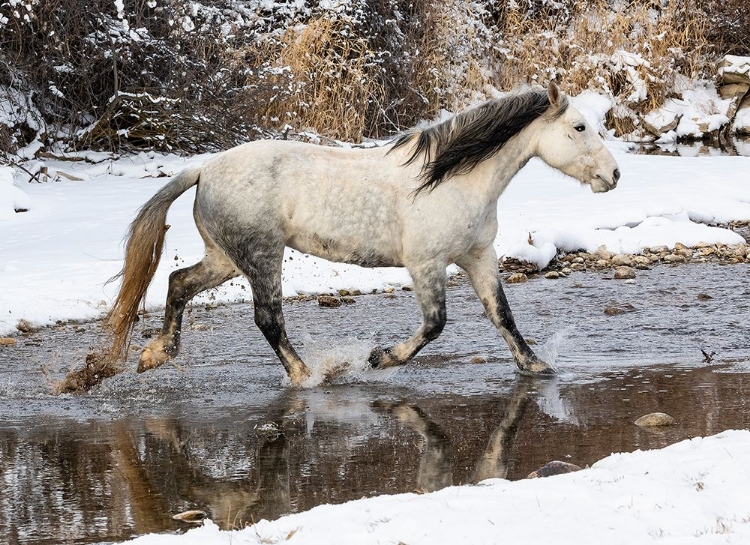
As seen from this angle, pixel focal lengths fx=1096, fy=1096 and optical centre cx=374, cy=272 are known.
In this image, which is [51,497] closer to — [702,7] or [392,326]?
[392,326]

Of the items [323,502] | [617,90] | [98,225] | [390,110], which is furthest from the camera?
[617,90]

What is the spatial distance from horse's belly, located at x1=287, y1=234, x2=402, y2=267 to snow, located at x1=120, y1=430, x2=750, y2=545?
269 centimetres

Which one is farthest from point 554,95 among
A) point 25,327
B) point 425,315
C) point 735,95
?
point 735,95

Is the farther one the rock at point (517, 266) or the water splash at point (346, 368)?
the rock at point (517, 266)

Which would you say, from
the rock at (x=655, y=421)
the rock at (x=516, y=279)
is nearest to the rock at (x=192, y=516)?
the rock at (x=655, y=421)

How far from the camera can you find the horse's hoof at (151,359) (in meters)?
6.52

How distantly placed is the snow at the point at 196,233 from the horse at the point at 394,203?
2.63 feet

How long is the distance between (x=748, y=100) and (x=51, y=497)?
710 inches

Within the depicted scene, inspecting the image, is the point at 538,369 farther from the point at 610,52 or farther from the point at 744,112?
the point at 744,112

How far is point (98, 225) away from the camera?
1112 cm

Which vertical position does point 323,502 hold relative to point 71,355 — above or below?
above

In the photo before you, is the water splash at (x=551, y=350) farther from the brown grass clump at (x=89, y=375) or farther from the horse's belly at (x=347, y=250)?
the brown grass clump at (x=89, y=375)

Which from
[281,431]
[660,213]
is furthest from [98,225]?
[281,431]

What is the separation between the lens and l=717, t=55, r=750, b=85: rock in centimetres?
1934
